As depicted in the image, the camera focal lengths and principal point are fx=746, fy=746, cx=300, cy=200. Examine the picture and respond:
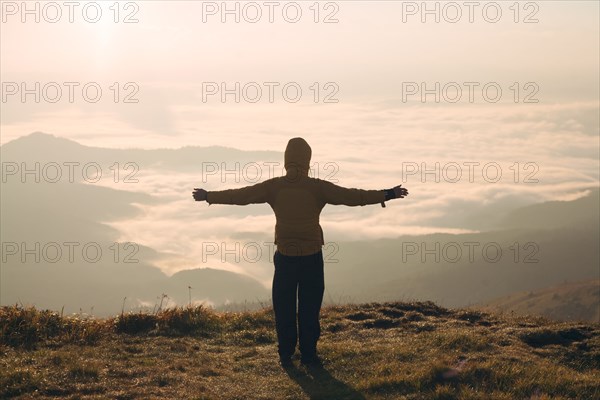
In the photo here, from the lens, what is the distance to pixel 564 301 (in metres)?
158

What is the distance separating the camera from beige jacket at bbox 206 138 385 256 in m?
12.3

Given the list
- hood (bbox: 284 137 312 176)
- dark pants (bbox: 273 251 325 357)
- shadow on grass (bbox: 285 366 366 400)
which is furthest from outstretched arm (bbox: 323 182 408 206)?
shadow on grass (bbox: 285 366 366 400)

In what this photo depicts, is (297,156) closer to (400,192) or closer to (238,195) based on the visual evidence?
(238,195)

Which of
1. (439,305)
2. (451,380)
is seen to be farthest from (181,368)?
(439,305)

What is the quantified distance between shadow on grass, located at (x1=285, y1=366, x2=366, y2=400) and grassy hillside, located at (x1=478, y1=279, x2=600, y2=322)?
14074 cm

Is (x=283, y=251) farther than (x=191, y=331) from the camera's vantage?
No

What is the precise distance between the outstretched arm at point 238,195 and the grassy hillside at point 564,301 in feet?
463

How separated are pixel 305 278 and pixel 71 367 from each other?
4053 millimetres

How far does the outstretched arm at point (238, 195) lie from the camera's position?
40.7 ft

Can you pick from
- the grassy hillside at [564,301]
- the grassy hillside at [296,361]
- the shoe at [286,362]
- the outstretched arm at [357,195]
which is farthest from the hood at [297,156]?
the grassy hillside at [564,301]

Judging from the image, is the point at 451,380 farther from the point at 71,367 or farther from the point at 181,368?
the point at 71,367

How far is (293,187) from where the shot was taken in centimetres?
1236

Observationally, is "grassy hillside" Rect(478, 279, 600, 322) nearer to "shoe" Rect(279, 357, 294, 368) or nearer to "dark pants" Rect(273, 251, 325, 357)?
"shoe" Rect(279, 357, 294, 368)

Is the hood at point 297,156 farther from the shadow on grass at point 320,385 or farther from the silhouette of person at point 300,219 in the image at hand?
the shadow on grass at point 320,385
